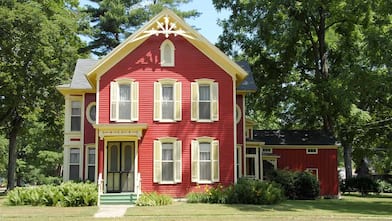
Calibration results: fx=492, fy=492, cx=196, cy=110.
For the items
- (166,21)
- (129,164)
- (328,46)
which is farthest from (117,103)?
(328,46)

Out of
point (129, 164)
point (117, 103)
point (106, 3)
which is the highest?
point (106, 3)

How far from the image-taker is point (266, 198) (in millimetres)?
22469

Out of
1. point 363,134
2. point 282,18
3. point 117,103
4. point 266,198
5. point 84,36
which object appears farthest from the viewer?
point 84,36

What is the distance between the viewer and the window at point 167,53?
25.3 meters

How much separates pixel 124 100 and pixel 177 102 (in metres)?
2.68

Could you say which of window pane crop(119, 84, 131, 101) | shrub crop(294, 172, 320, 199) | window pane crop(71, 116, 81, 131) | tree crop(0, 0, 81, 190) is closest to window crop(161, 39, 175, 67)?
window pane crop(119, 84, 131, 101)

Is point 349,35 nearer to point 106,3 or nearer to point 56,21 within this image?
point 56,21

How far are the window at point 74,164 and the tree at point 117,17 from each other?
23.6 metres

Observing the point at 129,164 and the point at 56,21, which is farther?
the point at 56,21

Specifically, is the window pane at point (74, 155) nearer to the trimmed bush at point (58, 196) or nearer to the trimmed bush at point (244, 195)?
the trimmed bush at point (58, 196)

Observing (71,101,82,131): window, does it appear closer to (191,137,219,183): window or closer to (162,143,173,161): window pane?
(162,143,173,161): window pane

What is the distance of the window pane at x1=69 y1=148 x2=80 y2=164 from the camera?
88.6ft

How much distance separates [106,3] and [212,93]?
28.7 m

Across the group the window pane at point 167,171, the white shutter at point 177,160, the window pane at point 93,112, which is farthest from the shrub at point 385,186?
the window pane at point 93,112
